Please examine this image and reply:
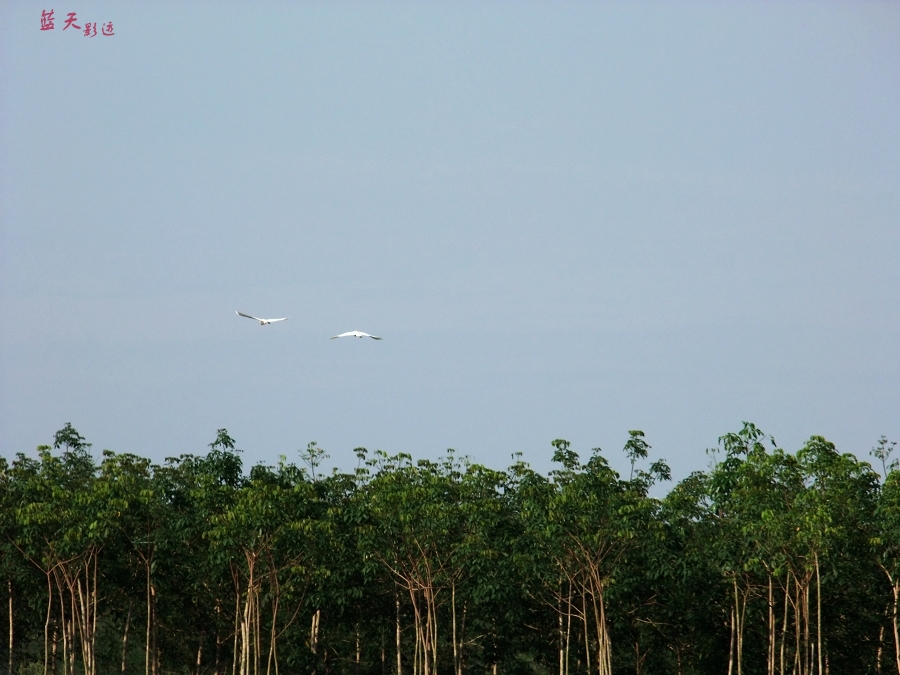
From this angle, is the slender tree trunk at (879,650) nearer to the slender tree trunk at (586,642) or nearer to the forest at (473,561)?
the forest at (473,561)

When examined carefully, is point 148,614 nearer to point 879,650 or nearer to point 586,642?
point 586,642

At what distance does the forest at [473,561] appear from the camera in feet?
98.7

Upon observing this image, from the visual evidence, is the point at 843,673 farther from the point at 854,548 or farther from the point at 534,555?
the point at 534,555

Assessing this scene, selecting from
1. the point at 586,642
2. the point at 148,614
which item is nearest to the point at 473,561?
the point at 586,642

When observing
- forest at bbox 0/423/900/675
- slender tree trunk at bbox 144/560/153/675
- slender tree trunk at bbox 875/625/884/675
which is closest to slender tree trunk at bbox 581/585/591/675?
forest at bbox 0/423/900/675

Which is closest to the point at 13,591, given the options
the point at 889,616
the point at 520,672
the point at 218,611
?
the point at 218,611

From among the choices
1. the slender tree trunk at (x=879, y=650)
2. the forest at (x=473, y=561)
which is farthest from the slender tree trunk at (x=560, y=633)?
the slender tree trunk at (x=879, y=650)

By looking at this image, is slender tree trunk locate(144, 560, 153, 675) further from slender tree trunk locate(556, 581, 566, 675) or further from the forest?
slender tree trunk locate(556, 581, 566, 675)

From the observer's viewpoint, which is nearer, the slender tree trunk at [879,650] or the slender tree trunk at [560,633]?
the slender tree trunk at [560,633]

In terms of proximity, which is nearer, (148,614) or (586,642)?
(586,642)

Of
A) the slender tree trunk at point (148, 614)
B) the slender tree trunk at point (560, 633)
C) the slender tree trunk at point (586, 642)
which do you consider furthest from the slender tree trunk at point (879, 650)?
the slender tree trunk at point (148, 614)

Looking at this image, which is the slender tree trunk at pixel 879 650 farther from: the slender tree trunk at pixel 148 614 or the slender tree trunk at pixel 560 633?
the slender tree trunk at pixel 148 614

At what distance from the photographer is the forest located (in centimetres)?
3008

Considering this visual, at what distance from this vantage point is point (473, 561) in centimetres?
3156
